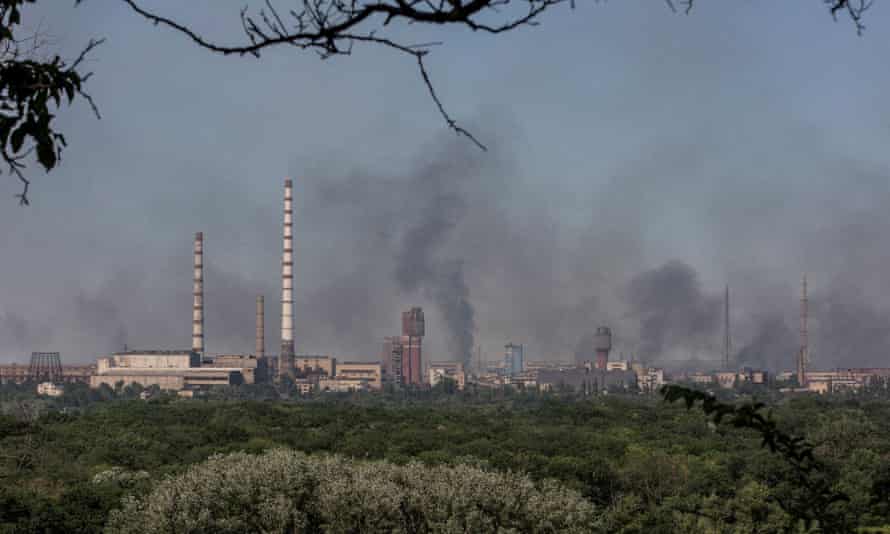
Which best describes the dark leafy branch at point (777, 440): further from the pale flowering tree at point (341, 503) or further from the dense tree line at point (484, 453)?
the pale flowering tree at point (341, 503)

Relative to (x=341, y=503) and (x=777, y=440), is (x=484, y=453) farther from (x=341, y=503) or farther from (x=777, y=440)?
(x=777, y=440)

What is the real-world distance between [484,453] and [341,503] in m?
32.3

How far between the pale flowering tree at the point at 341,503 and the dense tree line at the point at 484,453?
4.23 feet

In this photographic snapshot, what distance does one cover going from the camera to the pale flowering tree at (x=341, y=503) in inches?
1654

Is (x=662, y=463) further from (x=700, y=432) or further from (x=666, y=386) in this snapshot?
(x=666, y=386)

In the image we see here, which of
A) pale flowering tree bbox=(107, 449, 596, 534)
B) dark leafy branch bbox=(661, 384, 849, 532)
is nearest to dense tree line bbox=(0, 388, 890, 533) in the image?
pale flowering tree bbox=(107, 449, 596, 534)

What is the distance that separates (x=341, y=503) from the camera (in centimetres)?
4222

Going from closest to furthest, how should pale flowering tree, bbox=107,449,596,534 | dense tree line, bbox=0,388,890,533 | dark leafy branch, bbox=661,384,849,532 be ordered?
dark leafy branch, bbox=661,384,849,532 → pale flowering tree, bbox=107,449,596,534 → dense tree line, bbox=0,388,890,533

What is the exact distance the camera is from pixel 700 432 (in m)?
96.1

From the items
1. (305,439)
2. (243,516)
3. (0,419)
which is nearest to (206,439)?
(305,439)

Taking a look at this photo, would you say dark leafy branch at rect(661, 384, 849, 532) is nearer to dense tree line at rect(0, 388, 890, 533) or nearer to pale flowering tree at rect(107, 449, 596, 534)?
dense tree line at rect(0, 388, 890, 533)

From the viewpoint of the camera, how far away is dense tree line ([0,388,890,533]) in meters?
49.7

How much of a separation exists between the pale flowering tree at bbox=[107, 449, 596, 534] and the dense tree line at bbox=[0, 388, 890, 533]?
129 centimetres

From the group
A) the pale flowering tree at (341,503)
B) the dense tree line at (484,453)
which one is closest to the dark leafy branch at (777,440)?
the dense tree line at (484,453)
